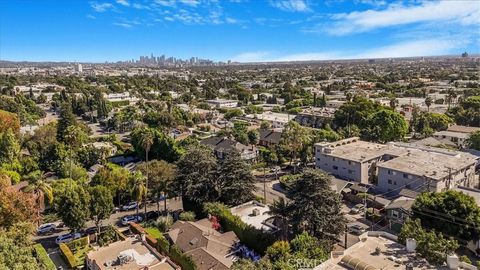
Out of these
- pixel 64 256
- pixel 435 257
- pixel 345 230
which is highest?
pixel 435 257

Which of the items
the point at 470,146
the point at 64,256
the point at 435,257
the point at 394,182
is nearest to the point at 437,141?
the point at 470,146

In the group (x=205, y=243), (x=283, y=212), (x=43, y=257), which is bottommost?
(x=43, y=257)

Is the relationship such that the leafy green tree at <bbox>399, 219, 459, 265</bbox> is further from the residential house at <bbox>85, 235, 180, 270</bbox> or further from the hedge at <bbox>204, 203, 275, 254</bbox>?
the residential house at <bbox>85, 235, 180, 270</bbox>

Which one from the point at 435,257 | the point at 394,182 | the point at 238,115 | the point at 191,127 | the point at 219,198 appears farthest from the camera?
the point at 238,115

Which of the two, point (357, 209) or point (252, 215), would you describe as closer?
point (252, 215)

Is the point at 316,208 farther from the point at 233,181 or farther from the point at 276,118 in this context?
the point at 276,118

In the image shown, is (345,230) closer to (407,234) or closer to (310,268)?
(407,234)

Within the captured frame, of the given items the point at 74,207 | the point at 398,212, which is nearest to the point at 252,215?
the point at 398,212
